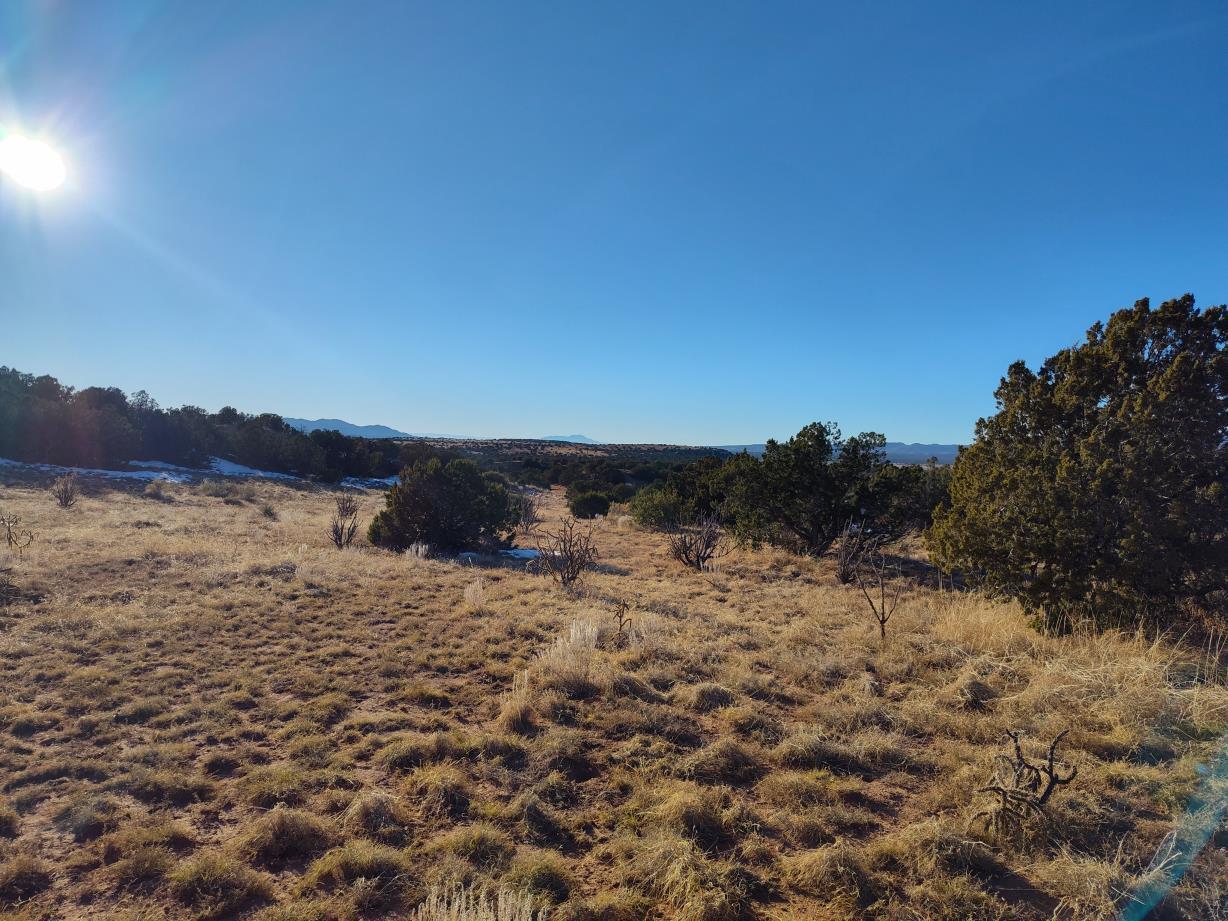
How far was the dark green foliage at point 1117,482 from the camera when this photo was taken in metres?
6.41

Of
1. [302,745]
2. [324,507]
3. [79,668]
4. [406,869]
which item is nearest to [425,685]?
[302,745]

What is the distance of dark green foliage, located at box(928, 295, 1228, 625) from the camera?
641 cm

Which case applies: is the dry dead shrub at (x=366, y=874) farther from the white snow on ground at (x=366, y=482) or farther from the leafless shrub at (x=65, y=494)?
the white snow on ground at (x=366, y=482)

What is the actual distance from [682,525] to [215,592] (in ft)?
51.5

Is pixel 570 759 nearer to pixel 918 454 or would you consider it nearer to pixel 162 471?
pixel 162 471

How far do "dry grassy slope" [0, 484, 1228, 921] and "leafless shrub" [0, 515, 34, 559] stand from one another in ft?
13.9

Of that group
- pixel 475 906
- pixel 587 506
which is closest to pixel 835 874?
pixel 475 906

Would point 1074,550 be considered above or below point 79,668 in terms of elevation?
above

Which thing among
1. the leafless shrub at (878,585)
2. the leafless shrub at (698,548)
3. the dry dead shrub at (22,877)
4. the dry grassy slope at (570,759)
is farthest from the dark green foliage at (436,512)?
the dry dead shrub at (22,877)

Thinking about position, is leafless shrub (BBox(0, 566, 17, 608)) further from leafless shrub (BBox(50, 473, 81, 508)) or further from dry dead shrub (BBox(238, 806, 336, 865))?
leafless shrub (BBox(50, 473, 81, 508))

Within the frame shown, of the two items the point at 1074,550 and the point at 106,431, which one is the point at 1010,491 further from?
the point at 106,431

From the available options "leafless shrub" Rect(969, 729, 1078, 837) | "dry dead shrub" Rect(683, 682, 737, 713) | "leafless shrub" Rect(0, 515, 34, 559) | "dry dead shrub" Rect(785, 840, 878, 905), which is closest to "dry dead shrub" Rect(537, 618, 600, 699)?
"dry dead shrub" Rect(683, 682, 737, 713)

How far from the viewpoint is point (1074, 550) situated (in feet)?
23.4

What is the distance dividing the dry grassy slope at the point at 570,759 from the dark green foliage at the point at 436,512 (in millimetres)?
6948
